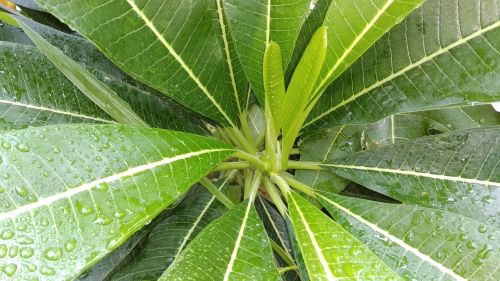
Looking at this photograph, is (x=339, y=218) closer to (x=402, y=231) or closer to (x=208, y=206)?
(x=402, y=231)

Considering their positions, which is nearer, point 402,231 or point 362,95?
point 402,231

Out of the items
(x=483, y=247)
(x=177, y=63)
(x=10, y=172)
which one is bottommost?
(x=483, y=247)

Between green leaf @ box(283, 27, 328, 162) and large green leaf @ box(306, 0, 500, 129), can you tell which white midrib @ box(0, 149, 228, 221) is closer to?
green leaf @ box(283, 27, 328, 162)

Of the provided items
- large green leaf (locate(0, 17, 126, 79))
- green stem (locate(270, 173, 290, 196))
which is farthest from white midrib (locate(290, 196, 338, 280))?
large green leaf (locate(0, 17, 126, 79))

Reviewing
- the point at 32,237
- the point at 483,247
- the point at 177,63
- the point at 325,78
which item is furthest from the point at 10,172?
the point at 483,247

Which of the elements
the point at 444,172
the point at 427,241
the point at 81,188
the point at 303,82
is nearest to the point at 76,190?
the point at 81,188

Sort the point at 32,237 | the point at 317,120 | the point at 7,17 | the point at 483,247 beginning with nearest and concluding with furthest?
the point at 32,237
the point at 483,247
the point at 7,17
the point at 317,120
